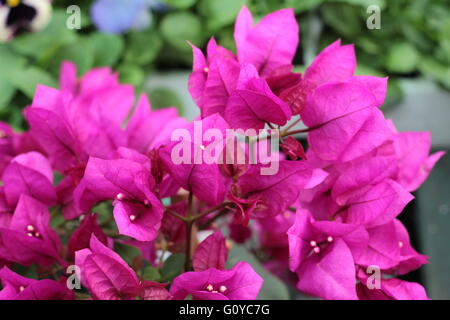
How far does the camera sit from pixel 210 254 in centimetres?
31

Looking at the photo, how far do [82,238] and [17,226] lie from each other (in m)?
0.05

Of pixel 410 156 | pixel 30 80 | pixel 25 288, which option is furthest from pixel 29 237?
pixel 30 80

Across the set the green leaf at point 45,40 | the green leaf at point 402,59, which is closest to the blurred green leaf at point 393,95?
the green leaf at point 402,59

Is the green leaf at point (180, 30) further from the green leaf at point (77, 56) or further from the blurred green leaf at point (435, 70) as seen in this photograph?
the blurred green leaf at point (435, 70)

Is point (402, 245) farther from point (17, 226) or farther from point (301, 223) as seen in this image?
point (17, 226)

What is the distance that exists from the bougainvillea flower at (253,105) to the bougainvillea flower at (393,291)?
117mm

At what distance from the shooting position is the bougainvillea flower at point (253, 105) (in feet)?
0.98

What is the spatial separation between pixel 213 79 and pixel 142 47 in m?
0.66

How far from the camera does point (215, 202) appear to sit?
1.04ft

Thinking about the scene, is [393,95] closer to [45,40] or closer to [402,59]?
[402,59]

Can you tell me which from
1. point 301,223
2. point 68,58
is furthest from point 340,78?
point 68,58

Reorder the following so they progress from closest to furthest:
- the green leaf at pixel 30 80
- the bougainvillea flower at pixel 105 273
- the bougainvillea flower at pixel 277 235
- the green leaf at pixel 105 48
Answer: the bougainvillea flower at pixel 105 273 < the bougainvillea flower at pixel 277 235 < the green leaf at pixel 30 80 < the green leaf at pixel 105 48
